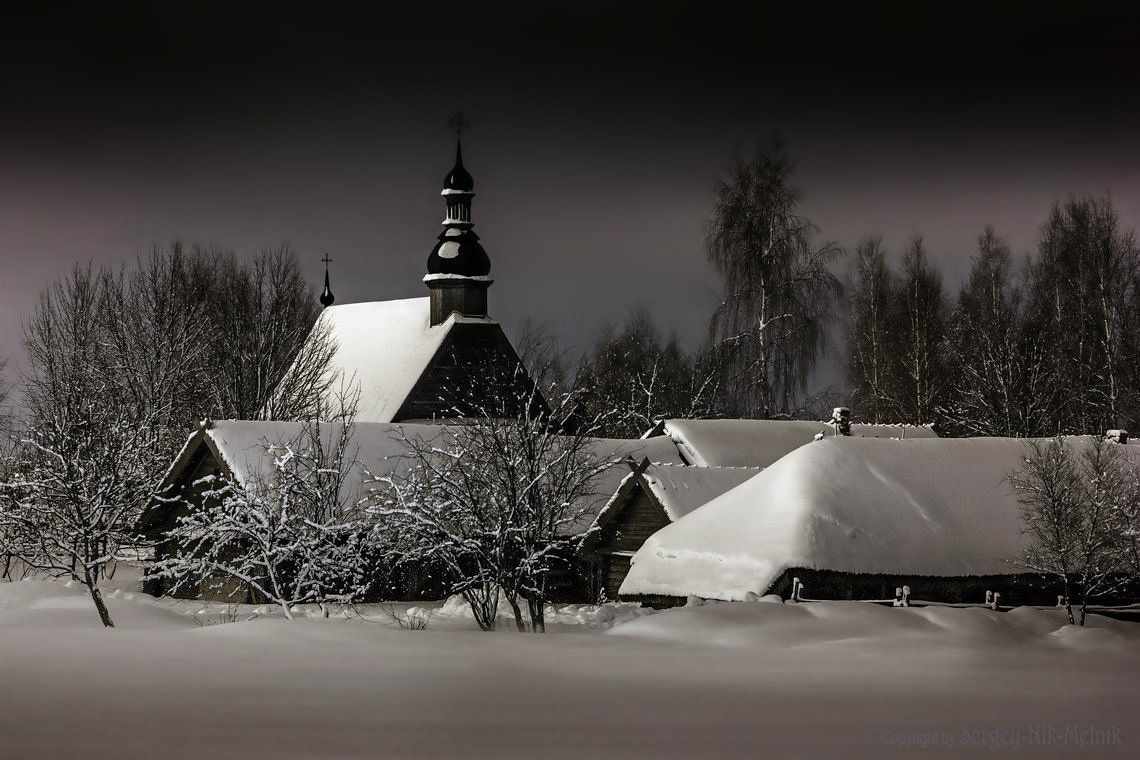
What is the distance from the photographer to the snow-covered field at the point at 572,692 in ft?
35.8

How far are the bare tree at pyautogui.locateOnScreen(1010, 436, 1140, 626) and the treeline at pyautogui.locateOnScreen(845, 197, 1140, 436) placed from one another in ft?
54.1

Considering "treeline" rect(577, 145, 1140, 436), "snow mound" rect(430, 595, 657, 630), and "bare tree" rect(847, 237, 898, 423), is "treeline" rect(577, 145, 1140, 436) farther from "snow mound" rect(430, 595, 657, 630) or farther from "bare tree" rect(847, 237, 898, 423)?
"snow mound" rect(430, 595, 657, 630)

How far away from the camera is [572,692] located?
13.3 metres

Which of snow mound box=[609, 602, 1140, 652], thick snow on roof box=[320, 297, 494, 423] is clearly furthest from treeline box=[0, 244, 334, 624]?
snow mound box=[609, 602, 1140, 652]

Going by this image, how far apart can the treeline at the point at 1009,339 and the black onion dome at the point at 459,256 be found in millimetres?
15190

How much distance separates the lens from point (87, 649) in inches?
591

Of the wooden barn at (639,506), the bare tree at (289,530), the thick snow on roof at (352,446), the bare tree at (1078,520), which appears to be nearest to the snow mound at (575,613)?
the wooden barn at (639,506)

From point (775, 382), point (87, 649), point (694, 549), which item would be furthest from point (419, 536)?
point (775, 382)

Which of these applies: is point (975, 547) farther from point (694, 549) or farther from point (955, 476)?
point (694, 549)

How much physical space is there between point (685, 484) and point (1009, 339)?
16.7 m

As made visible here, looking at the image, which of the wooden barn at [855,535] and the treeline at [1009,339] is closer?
the wooden barn at [855,535]

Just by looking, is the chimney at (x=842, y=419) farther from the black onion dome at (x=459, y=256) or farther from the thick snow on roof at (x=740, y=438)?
the black onion dome at (x=459, y=256)

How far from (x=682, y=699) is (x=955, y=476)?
61.6ft

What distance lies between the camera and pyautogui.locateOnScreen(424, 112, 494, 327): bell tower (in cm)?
5391
